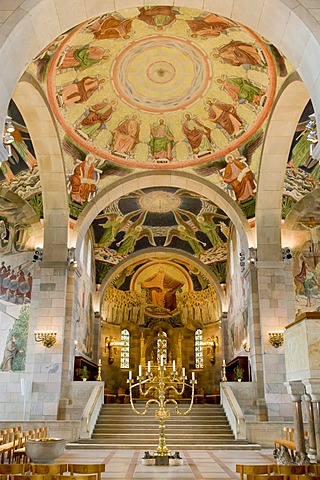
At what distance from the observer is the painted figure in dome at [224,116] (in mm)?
14508

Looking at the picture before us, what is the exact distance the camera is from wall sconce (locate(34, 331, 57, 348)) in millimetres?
14805

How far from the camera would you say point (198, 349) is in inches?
1056

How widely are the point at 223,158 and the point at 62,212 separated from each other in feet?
18.1

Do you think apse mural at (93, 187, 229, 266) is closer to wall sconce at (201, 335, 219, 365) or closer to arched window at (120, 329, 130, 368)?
wall sconce at (201, 335, 219, 365)

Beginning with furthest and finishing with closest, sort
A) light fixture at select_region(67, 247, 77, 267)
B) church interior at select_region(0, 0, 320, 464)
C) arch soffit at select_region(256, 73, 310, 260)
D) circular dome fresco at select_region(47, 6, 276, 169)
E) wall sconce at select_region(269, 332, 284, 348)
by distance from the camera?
light fixture at select_region(67, 247, 77, 267), wall sconce at select_region(269, 332, 284, 348), arch soffit at select_region(256, 73, 310, 260), church interior at select_region(0, 0, 320, 464), circular dome fresco at select_region(47, 6, 276, 169)

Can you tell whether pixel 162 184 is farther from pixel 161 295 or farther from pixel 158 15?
pixel 161 295

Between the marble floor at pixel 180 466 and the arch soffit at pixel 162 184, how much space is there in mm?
6740

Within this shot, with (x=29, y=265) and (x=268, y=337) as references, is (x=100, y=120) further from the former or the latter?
(x=268, y=337)

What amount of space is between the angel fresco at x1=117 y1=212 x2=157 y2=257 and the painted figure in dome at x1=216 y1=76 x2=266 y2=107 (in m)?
9.43

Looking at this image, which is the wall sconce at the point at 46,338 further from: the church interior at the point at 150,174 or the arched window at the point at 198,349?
the arched window at the point at 198,349

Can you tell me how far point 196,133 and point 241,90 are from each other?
2319mm

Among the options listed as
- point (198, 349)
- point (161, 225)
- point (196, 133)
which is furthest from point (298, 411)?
point (198, 349)

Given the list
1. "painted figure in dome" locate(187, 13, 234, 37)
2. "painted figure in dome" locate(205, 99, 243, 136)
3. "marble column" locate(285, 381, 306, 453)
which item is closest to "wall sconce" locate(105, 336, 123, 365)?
→ "painted figure in dome" locate(205, 99, 243, 136)

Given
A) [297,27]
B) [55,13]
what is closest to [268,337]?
[297,27]
